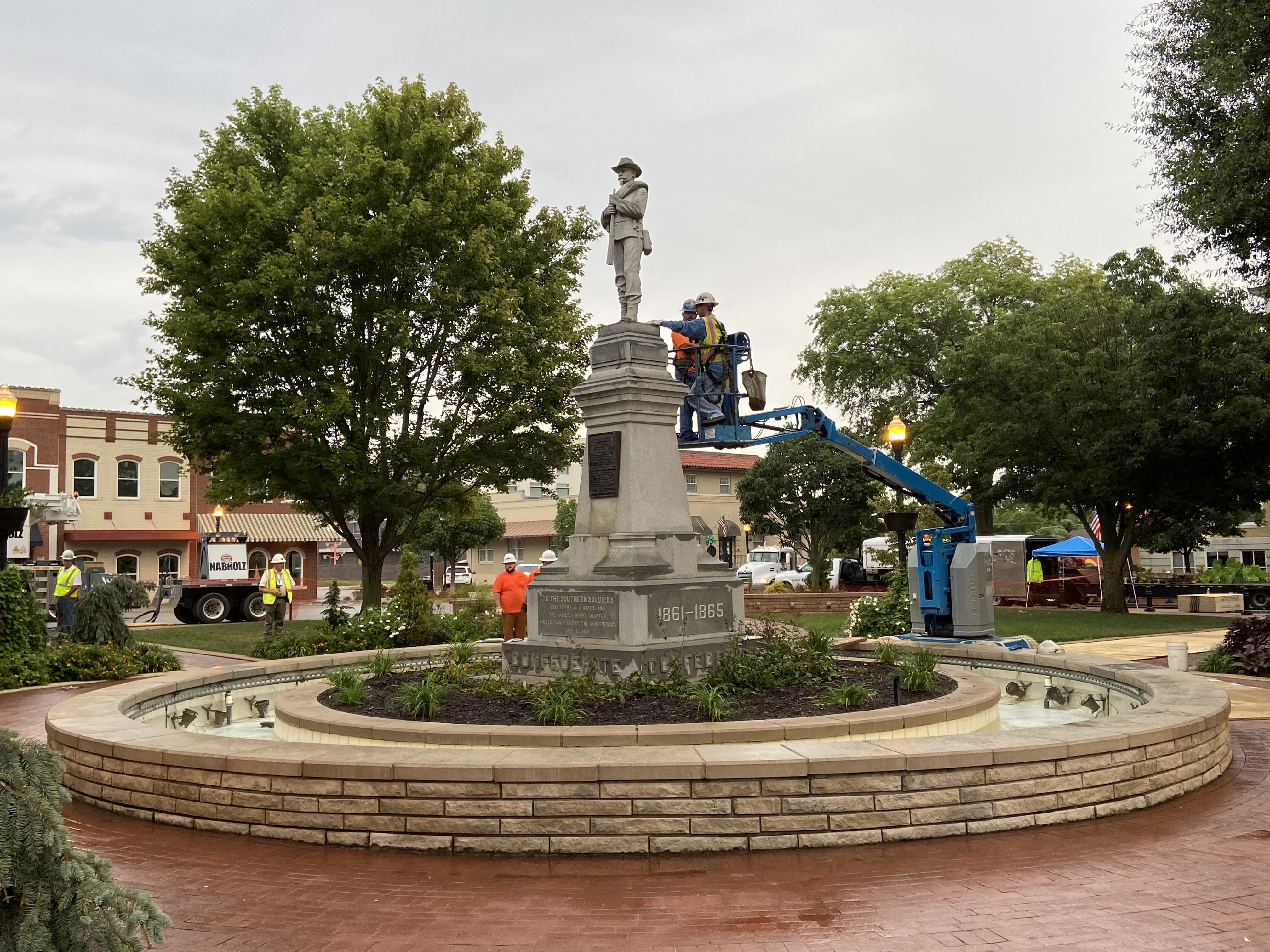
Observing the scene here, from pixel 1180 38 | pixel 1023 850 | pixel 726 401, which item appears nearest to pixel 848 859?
pixel 1023 850

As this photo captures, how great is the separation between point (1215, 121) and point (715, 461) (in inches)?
1682

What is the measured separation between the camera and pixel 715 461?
201 ft

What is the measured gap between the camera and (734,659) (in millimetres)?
10352

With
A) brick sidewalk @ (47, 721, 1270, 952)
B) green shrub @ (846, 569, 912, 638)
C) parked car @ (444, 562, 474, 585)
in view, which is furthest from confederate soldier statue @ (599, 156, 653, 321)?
parked car @ (444, 562, 474, 585)

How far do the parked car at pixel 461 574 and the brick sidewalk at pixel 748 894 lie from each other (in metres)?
58.1

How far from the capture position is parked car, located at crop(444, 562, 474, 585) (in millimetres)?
66938

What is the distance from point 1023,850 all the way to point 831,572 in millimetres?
41607

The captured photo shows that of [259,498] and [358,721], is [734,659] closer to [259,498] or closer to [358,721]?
[358,721]

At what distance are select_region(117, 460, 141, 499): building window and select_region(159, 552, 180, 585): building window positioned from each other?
2858 mm

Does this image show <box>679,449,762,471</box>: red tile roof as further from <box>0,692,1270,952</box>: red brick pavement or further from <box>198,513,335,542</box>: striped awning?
<box>0,692,1270,952</box>: red brick pavement

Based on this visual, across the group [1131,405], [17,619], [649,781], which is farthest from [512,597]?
[1131,405]

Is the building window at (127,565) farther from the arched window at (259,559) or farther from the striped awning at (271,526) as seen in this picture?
the arched window at (259,559)

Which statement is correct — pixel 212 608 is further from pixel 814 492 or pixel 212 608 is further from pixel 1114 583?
pixel 1114 583

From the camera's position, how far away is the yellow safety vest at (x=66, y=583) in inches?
958
